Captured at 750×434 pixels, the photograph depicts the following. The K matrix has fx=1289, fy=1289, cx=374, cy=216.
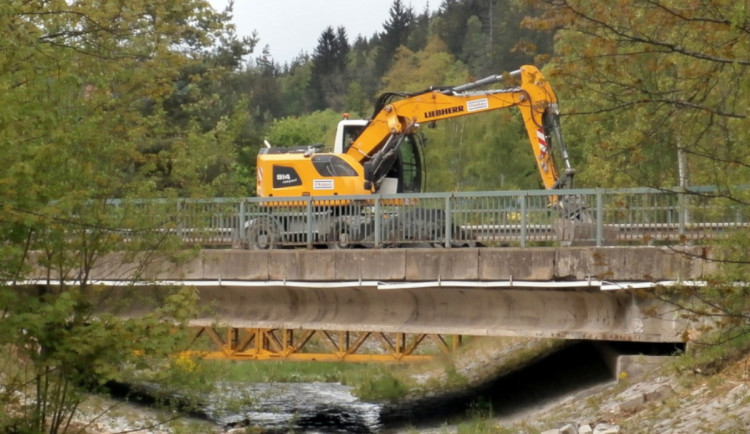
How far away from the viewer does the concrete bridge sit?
20484 millimetres

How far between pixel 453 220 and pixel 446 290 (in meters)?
1.43

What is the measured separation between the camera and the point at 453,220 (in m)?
23.1

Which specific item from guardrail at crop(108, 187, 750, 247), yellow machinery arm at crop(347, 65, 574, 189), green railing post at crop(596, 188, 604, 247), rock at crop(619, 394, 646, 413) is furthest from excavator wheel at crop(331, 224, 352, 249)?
rock at crop(619, 394, 646, 413)

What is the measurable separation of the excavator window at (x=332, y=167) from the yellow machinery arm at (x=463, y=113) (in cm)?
64

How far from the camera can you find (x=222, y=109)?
5334 cm

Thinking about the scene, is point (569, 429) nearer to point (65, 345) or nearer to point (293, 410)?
point (65, 345)

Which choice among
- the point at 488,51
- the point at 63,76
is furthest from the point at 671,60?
the point at 488,51

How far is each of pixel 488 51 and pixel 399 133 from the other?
85054 millimetres

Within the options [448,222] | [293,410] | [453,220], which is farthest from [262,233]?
[448,222]

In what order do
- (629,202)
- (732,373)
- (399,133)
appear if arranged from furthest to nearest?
(399,133) → (629,202) → (732,373)

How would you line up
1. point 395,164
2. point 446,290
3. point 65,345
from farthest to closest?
point 395,164 < point 446,290 < point 65,345

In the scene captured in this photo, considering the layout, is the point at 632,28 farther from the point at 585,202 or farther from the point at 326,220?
the point at 326,220

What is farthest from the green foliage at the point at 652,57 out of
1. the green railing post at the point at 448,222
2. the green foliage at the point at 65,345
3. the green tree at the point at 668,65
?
the green railing post at the point at 448,222

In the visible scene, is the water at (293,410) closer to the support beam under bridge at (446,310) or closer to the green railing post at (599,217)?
the support beam under bridge at (446,310)
